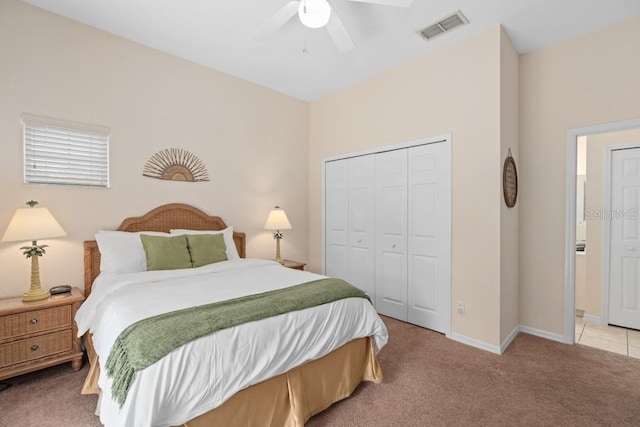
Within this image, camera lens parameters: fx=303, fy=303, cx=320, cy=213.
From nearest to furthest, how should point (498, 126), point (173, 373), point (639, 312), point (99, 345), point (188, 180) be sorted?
1. point (173, 373)
2. point (99, 345)
3. point (498, 126)
4. point (639, 312)
5. point (188, 180)

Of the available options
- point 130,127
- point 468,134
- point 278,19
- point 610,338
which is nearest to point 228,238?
point 130,127

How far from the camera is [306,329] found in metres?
1.82

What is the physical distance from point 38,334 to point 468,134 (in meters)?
3.97

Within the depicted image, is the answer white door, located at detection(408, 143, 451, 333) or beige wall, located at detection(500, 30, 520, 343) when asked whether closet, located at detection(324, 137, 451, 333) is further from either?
beige wall, located at detection(500, 30, 520, 343)

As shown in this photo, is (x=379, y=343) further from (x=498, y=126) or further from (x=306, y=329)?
(x=498, y=126)

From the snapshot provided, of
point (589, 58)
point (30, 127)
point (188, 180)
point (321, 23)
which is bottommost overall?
point (188, 180)

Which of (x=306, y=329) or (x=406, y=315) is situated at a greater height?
(x=306, y=329)

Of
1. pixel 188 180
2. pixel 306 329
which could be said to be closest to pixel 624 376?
pixel 306 329

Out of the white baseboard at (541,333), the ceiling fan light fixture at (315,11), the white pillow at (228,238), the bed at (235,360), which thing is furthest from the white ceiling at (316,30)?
the white baseboard at (541,333)

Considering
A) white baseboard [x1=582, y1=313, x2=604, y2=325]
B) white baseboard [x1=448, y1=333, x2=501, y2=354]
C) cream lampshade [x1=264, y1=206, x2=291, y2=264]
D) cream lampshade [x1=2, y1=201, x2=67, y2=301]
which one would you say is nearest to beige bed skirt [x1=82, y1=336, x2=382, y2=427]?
cream lampshade [x1=2, y1=201, x2=67, y2=301]

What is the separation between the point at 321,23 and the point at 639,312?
→ 14.0ft

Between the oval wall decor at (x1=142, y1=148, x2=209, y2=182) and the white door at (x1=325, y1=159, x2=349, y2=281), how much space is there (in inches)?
66.9

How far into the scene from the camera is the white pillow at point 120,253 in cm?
260

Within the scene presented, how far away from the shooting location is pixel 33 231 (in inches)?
89.2
